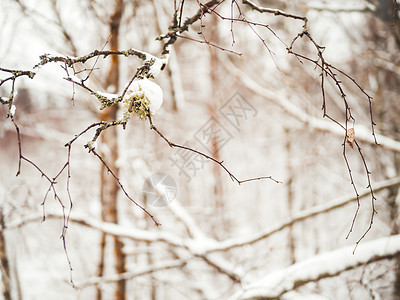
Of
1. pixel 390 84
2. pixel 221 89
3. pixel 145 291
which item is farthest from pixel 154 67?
pixel 145 291

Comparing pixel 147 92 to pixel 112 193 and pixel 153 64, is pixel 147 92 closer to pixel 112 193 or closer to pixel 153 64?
pixel 153 64

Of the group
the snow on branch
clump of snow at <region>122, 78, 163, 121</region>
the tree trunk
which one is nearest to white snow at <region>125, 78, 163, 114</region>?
clump of snow at <region>122, 78, 163, 121</region>

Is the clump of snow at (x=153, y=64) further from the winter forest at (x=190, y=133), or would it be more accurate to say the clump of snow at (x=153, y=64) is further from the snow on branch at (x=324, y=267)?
the snow on branch at (x=324, y=267)

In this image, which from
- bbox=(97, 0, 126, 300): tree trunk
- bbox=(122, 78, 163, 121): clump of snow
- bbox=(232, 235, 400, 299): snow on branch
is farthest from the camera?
bbox=(97, 0, 126, 300): tree trunk

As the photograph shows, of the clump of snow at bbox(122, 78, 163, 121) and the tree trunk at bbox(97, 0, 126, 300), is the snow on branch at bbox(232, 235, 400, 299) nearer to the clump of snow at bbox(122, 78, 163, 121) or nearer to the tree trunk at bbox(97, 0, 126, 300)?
the clump of snow at bbox(122, 78, 163, 121)

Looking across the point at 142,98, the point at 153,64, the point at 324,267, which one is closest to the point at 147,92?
the point at 142,98

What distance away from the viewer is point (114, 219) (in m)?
3.98

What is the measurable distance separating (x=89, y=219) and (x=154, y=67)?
2.73 metres

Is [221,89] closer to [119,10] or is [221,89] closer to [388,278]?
[119,10]

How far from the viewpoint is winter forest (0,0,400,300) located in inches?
46.1

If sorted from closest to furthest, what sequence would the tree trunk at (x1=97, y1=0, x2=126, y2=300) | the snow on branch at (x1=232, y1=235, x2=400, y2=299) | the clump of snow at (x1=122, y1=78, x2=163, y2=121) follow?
the clump of snow at (x1=122, y1=78, x2=163, y2=121) → the snow on branch at (x1=232, y1=235, x2=400, y2=299) → the tree trunk at (x1=97, y1=0, x2=126, y2=300)

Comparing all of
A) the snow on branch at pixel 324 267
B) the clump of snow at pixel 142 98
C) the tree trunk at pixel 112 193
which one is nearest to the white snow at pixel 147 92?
the clump of snow at pixel 142 98

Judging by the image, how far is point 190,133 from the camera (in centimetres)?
663

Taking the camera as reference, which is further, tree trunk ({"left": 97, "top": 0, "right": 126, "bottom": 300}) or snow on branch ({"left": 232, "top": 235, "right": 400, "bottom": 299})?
tree trunk ({"left": 97, "top": 0, "right": 126, "bottom": 300})
